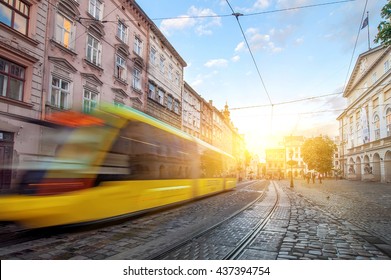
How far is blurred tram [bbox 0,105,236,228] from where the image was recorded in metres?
5.27

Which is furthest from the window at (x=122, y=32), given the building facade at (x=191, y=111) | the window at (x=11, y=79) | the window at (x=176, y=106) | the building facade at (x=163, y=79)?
the building facade at (x=191, y=111)

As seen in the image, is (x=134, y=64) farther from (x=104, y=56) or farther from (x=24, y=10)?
(x=24, y=10)

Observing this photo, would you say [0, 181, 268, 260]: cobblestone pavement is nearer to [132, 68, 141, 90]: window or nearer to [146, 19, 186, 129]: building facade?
[146, 19, 186, 129]: building facade

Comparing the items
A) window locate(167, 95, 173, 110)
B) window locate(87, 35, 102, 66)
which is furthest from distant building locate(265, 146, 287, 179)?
window locate(87, 35, 102, 66)

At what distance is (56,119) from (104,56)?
13405 mm

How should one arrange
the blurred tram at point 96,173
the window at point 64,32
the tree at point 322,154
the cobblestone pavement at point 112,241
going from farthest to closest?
1. the tree at point 322,154
2. the window at point 64,32
3. the blurred tram at point 96,173
4. the cobblestone pavement at point 112,241

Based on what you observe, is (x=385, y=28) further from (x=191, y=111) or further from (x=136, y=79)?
(x=191, y=111)

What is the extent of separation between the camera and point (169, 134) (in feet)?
32.2

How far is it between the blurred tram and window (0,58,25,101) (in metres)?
7.56

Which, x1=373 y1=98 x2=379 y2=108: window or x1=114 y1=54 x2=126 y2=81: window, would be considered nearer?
x1=114 y1=54 x2=126 y2=81: window

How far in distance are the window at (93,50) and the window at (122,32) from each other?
115 inches

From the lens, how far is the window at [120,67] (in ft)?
64.9

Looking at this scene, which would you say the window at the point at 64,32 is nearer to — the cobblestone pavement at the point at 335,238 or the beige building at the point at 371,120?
the cobblestone pavement at the point at 335,238

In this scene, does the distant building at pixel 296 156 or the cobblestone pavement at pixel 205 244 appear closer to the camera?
the cobblestone pavement at pixel 205 244
